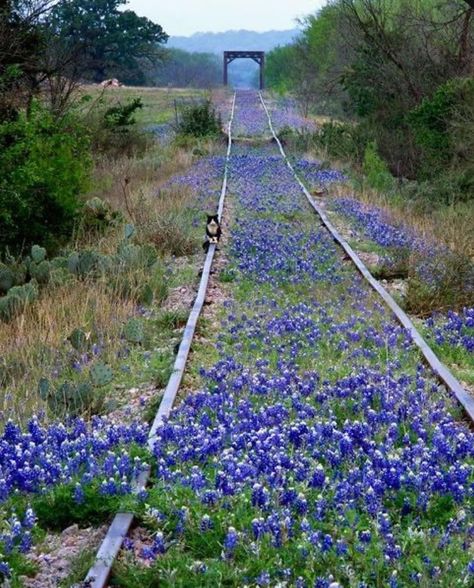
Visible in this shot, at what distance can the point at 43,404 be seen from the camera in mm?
6676

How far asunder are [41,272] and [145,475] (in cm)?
603

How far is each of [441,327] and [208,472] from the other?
4.24 m

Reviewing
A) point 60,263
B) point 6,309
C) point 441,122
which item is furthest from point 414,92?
point 6,309

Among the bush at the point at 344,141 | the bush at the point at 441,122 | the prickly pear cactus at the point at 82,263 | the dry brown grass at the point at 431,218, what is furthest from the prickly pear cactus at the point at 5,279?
the bush at the point at 344,141

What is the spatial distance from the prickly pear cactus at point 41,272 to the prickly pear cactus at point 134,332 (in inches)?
96.0

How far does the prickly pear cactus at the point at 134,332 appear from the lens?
8477mm

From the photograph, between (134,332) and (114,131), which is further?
(114,131)

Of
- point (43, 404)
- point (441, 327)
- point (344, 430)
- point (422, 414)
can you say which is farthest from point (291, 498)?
point (441, 327)

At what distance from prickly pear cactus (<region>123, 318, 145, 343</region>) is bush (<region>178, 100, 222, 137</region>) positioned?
2357cm

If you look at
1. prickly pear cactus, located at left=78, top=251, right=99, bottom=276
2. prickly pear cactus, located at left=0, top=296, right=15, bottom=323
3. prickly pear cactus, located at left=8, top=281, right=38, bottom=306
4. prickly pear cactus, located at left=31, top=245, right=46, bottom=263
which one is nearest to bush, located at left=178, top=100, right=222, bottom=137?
prickly pear cactus, located at left=31, top=245, right=46, bottom=263

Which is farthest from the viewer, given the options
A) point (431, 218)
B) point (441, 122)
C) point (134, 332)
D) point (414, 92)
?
point (414, 92)

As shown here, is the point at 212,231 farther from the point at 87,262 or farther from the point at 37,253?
the point at 37,253

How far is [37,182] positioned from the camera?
1244 cm

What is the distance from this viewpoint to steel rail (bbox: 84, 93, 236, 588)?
412cm
